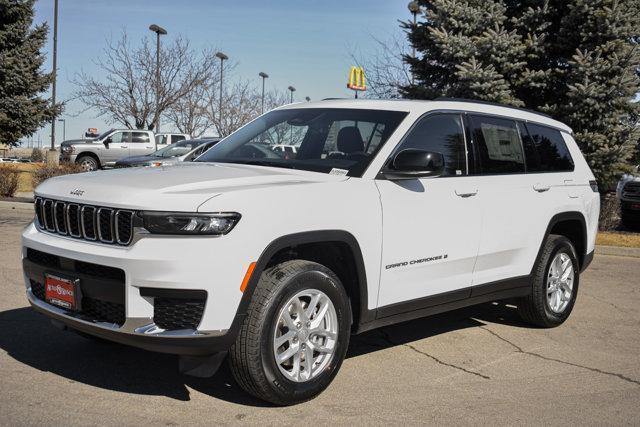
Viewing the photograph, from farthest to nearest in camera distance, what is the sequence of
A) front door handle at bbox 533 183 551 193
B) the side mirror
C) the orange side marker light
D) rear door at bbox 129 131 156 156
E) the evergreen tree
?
1. rear door at bbox 129 131 156 156
2. the evergreen tree
3. front door handle at bbox 533 183 551 193
4. the side mirror
5. the orange side marker light

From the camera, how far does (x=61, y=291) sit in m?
4.22

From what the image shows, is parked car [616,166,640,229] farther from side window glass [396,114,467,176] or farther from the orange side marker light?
the orange side marker light

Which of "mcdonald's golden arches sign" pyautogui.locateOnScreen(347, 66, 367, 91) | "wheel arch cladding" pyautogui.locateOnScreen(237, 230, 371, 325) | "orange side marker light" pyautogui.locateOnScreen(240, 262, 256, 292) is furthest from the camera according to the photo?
"mcdonald's golden arches sign" pyautogui.locateOnScreen(347, 66, 367, 91)

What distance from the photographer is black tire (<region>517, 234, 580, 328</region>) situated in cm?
636

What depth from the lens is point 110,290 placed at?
3.95 metres

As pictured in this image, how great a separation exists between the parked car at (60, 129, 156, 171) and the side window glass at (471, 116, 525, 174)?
24682 millimetres

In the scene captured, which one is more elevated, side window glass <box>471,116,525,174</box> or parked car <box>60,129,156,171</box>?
side window glass <box>471,116,525,174</box>

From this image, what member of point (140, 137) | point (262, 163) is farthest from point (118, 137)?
point (262, 163)

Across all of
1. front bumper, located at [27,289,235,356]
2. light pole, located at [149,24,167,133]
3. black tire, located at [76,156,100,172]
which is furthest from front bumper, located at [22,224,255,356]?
light pole, located at [149,24,167,133]

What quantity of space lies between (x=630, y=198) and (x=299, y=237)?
45.2ft

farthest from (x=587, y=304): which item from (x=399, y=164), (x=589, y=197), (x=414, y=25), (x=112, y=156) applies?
(x=112, y=156)

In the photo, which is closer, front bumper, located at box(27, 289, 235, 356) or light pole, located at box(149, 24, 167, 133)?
front bumper, located at box(27, 289, 235, 356)

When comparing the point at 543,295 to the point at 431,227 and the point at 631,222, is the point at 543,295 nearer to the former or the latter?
the point at 431,227

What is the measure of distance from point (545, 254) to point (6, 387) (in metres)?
4.31
